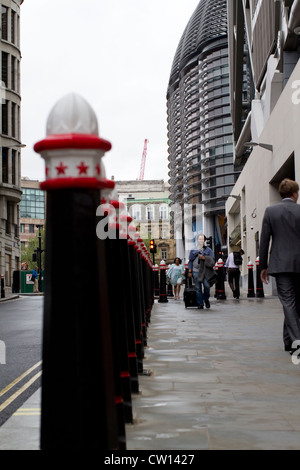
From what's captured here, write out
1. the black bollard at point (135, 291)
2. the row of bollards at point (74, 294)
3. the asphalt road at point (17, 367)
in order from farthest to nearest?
the black bollard at point (135, 291)
the asphalt road at point (17, 367)
the row of bollards at point (74, 294)

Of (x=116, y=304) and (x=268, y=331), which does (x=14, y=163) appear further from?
(x=116, y=304)

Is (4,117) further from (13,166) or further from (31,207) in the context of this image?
(31,207)

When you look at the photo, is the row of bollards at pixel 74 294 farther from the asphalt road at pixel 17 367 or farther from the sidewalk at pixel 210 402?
the asphalt road at pixel 17 367

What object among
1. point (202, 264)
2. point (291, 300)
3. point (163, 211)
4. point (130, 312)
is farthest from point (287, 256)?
point (163, 211)

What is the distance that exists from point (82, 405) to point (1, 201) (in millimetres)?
45917

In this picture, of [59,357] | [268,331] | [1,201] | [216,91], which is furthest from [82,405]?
[216,91]

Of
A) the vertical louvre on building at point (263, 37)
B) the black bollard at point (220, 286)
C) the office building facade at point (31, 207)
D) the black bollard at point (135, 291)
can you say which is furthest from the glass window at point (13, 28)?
the office building facade at point (31, 207)

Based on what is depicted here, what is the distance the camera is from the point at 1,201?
4650 centimetres

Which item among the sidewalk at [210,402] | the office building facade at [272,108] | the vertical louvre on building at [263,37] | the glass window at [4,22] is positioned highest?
the glass window at [4,22]

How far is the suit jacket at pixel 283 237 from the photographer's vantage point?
6602mm

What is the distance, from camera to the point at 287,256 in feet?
21.7

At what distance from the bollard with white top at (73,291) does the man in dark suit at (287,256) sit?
482cm

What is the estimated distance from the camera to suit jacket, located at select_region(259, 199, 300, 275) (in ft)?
21.7

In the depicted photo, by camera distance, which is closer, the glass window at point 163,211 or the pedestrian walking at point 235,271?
the pedestrian walking at point 235,271
